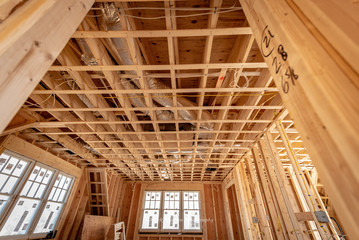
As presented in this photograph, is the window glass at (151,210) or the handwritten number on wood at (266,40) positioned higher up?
the handwritten number on wood at (266,40)

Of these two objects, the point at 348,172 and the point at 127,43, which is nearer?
the point at 348,172

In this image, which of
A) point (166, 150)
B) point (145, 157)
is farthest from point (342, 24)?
point (145, 157)

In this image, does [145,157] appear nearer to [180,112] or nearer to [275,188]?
[180,112]

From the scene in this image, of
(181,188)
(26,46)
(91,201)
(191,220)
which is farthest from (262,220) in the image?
(91,201)

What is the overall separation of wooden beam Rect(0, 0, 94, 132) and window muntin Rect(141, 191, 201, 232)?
7.68m

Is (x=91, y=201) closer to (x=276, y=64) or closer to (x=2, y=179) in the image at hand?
(x=2, y=179)

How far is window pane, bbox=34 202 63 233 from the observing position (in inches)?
162

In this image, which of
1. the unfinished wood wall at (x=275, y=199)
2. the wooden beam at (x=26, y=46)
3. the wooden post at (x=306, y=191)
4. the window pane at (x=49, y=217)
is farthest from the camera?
the window pane at (x=49, y=217)

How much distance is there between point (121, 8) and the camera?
1595 mm

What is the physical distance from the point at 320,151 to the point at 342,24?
428 millimetres

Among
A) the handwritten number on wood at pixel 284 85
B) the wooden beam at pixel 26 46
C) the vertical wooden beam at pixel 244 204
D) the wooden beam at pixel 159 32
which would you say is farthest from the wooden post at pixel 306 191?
the wooden beam at pixel 26 46

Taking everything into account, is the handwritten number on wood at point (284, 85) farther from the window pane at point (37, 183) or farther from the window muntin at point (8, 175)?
the window pane at point (37, 183)

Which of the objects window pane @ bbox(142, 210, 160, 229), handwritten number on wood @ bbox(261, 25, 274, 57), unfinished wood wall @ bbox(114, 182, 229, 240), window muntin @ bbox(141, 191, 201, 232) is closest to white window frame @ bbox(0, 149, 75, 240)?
unfinished wood wall @ bbox(114, 182, 229, 240)

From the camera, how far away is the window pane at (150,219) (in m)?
6.94
